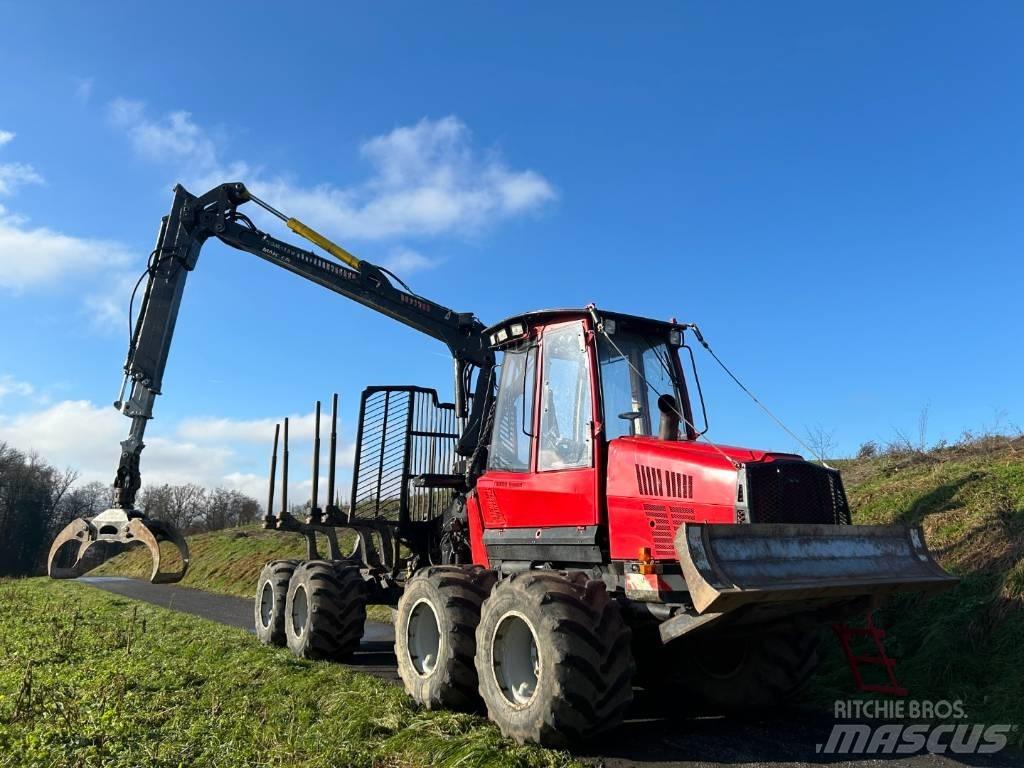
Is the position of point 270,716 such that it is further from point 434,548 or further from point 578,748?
point 434,548

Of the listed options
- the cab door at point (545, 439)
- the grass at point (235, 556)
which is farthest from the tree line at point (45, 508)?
the cab door at point (545, 439)

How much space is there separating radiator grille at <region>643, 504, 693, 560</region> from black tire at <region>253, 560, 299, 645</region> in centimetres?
630

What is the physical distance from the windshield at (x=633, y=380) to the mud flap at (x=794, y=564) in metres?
1.64

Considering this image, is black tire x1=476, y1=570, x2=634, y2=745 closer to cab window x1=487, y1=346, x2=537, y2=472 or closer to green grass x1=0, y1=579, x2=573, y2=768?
green grass x1=0, y1=579, x2=573, y2=768

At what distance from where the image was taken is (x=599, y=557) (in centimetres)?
637

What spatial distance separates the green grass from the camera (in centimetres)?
535

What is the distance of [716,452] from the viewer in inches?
235

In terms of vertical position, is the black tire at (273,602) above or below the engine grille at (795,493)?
below

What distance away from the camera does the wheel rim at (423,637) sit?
23.6 feet

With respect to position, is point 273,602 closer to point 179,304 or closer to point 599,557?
point 179,304

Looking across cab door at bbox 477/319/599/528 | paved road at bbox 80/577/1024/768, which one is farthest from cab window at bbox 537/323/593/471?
paved road at bbox 80/577/1024/768

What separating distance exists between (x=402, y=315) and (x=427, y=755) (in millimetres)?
7543

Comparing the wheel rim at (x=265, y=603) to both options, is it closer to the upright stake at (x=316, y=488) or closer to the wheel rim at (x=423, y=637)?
the upright stake at (x=316, y=488)

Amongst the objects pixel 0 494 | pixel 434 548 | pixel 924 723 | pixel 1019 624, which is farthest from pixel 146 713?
pixel 0 494
